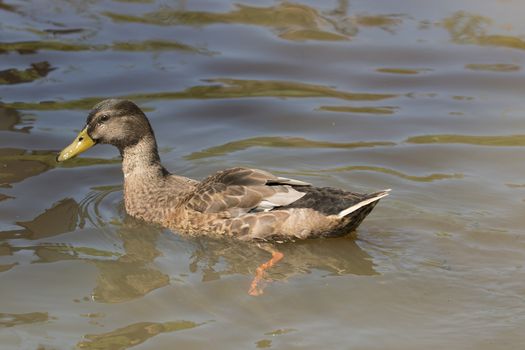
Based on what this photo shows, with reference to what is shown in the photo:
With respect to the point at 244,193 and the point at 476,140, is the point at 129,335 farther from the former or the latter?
the point at 476,140

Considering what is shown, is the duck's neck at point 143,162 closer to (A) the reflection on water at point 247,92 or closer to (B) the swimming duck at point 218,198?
(B) the swimming duck at point 218,198

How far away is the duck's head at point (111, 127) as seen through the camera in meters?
8.92

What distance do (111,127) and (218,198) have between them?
4.32 feet

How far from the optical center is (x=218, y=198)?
27.4 ft

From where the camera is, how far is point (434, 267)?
24.6ft

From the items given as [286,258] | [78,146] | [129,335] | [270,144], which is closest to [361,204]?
[286,258]

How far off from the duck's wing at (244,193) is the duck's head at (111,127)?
0.99m

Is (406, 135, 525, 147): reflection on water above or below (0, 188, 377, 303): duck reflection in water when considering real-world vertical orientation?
above

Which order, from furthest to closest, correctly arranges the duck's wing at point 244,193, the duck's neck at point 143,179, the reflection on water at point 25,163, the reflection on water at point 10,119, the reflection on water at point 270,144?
1. the reflection on water at point 10,119
2. the reflection on water at point 270,144
3. the reflection on water at point 25,163
4. the duck's neck at point 143,179
5. the duck's wing at point 244,193

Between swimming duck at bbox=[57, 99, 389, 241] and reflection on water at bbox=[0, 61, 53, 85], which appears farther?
reflection on water at bbox=[0, 61, 53, 85]

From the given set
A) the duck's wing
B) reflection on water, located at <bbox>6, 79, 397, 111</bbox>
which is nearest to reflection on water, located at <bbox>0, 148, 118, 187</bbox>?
reflection on water, located at <bbox>6, 79, 397, 111</bbox>

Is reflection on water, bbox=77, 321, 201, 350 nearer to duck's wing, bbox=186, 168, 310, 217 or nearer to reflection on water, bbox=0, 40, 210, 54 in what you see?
duck's wing, bbox=186, 168, 310, 217

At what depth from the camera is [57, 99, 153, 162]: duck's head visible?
8.92m

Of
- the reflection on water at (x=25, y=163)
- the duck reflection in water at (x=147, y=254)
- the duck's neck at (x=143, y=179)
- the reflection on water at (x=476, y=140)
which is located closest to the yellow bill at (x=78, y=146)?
the duck's neck at (x=143, y=179)
